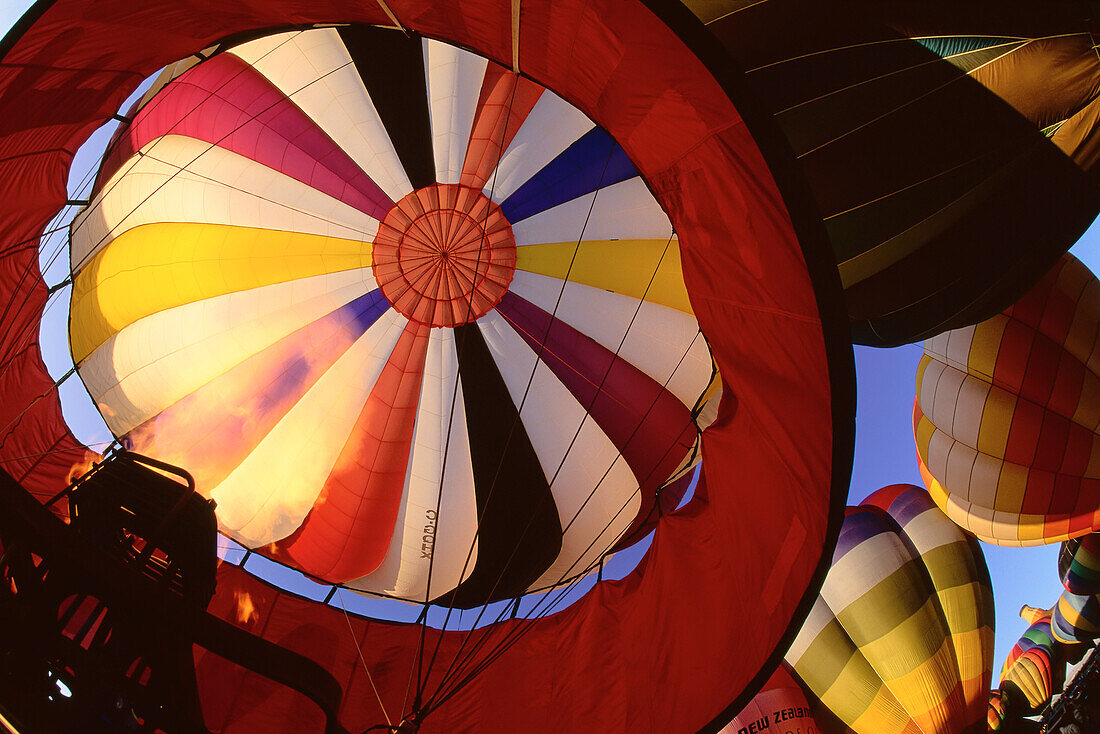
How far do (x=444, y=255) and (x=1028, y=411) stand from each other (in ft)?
15.4

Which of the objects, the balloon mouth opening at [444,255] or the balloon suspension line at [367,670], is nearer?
the balloon suspension line at [367,670]

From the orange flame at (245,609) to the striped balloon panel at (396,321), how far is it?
1.58ft

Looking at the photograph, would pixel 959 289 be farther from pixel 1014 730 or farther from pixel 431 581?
pixel 1014 730

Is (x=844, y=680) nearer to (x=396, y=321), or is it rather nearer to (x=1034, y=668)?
(x=396, y=321)

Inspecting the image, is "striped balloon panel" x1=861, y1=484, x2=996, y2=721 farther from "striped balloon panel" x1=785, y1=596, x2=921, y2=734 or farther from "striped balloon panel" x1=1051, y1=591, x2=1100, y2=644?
"striped balloon panel" x1=1051, y1=591, x2=1100, y2=644

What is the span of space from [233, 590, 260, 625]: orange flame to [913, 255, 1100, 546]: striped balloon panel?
5.46m

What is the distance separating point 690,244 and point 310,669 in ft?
6.42

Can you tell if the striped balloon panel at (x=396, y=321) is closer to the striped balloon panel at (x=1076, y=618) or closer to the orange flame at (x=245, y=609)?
the orange flame at (x=245, y=609)

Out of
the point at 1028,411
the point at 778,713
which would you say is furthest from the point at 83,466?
the point at 1028,411

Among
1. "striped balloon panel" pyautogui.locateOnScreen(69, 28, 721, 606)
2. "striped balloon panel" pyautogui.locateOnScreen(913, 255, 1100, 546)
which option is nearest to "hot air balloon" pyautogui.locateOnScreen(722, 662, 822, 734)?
"striped balloon panel" pyautogui.locateOnScreen(69, 28, 721, 606)

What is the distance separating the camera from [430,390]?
14.3 ft

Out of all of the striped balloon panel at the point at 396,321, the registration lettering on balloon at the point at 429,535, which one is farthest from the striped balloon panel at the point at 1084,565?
the registration lettering on balloon at the point at 429,535

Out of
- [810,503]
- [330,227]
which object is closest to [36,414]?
[330,227]

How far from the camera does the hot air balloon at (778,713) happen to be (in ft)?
14.3
